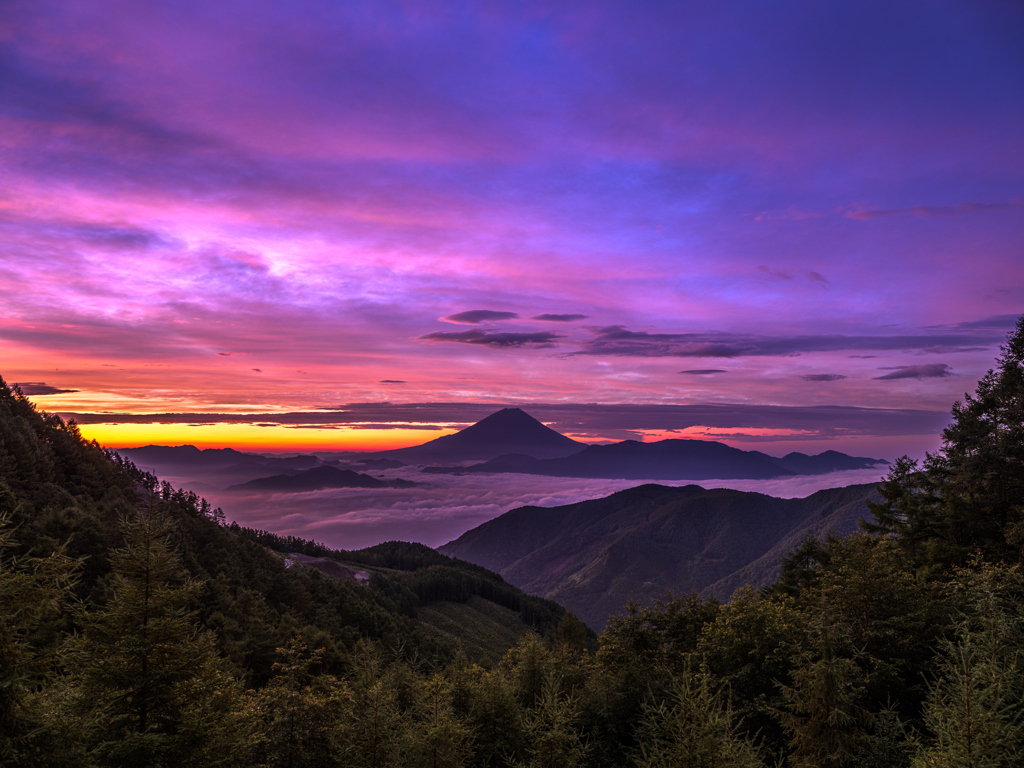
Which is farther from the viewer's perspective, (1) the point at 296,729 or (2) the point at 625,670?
(2) the point at 625,670

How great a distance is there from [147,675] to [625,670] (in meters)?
28.8

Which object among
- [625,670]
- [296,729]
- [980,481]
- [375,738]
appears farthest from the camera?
[980,481]

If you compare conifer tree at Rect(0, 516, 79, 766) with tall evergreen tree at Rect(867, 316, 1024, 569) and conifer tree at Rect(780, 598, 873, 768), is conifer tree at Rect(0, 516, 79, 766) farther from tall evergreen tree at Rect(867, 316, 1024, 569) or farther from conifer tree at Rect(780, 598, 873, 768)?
tall evergreen tree at Rect(867, 316, 1024, 569)

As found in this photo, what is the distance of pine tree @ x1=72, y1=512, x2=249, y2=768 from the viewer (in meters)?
14.9

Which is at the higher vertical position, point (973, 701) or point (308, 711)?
point (973, 701)

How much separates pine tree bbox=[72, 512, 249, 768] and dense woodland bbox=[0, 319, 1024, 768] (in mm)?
61

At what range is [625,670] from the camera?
1348 inches

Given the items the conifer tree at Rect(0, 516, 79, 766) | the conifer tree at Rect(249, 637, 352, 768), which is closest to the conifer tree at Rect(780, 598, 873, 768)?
the conifer tree at Rect(249, 637, 352, 768)

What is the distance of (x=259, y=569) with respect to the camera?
97812 millimetres

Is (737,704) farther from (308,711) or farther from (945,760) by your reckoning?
(308,711)

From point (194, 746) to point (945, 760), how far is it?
22565 mm

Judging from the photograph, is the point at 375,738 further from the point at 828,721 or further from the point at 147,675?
the point at 828,721

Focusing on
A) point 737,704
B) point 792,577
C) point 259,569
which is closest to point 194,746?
point 737,704

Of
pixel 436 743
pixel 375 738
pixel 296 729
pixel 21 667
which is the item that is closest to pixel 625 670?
pixel 436 743
